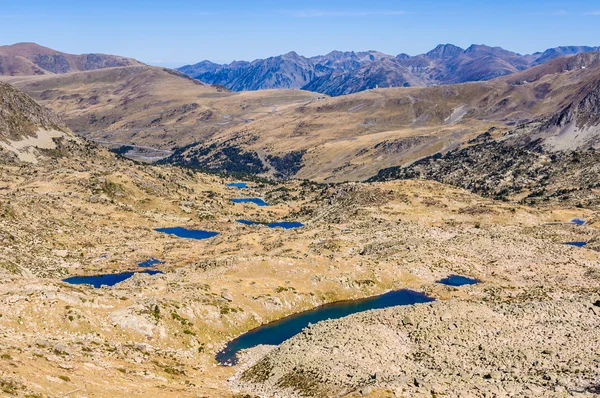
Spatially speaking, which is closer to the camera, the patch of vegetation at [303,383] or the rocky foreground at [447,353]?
the rocky foreground at [447,353]

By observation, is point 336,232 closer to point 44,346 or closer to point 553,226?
point 553,226

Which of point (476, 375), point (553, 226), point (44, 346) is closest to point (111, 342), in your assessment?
point (44, 346)

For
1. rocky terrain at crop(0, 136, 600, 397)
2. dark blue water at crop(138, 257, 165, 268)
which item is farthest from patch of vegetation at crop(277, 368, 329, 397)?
dark blue water at crop(138, 257, 165, 268)

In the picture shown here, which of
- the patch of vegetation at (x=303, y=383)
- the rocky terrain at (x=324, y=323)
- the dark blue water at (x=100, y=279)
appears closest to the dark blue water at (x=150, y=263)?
the rocky terrain at (x=324, y=323)

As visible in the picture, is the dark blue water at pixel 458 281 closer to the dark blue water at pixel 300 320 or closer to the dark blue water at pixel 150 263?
the dark blue water at pixel 300 320

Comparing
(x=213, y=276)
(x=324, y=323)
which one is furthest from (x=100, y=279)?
(x=324, y=323)

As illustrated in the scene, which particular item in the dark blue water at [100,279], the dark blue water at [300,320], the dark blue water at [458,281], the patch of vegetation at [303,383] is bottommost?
the dark blue water at [100,279]

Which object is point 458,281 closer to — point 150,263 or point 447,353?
point 447,353
